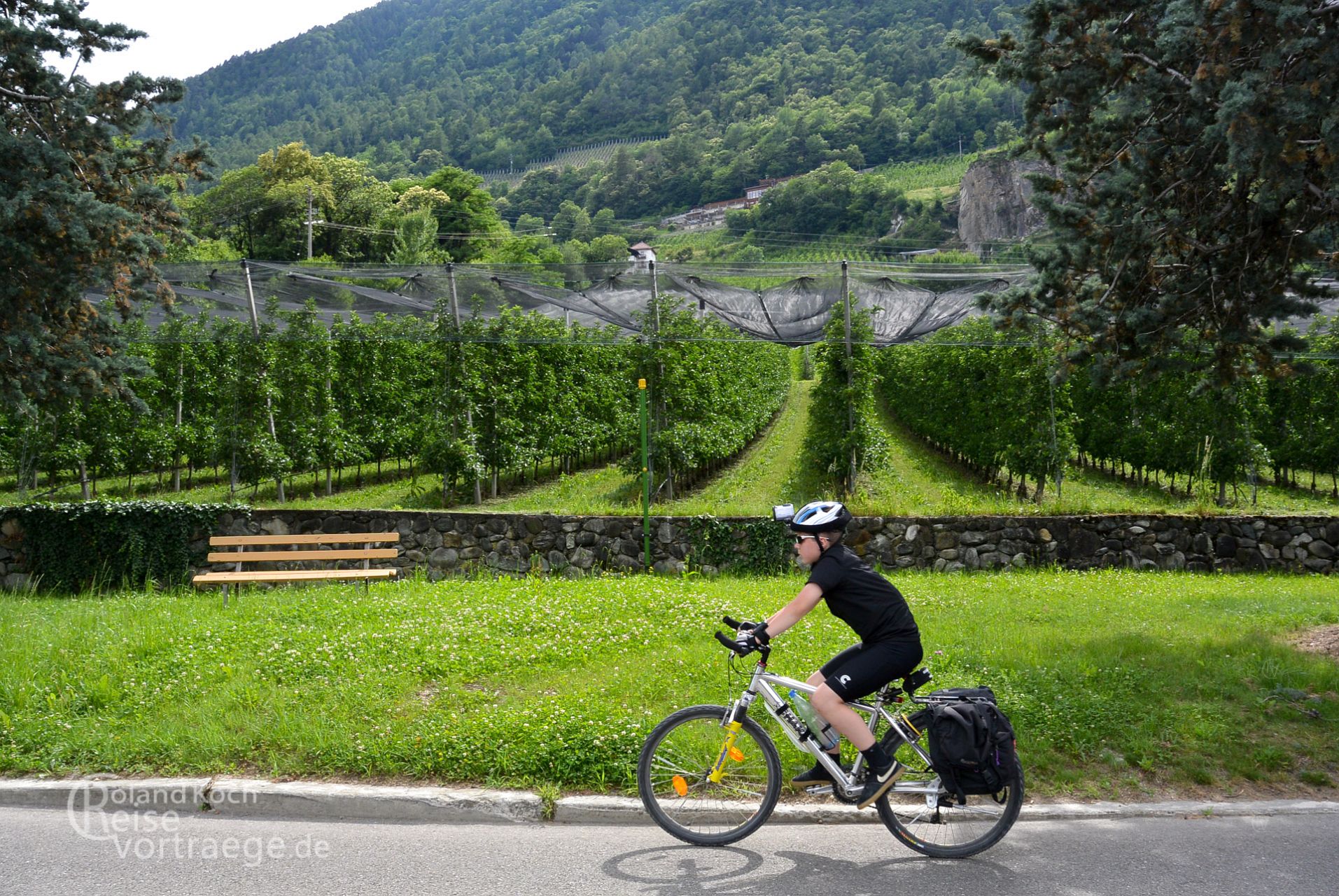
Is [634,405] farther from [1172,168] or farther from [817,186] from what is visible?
[817,186]

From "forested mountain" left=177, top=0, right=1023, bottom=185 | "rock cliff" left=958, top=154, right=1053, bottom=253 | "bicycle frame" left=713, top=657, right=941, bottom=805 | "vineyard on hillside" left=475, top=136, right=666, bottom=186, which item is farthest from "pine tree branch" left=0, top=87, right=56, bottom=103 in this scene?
"vineyard on hillside" left=475, top=136, right=666, bottom=186

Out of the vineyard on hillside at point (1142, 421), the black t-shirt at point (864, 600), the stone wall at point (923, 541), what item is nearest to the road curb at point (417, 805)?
the black t-shirt at point (864, 600)

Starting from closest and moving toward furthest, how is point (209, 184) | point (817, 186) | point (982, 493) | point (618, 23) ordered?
point (209, 184), point (982, 493), point (817, 186), point (618, 23)

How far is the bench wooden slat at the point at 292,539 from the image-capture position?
11703 mm

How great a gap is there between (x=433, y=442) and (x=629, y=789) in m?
12.5

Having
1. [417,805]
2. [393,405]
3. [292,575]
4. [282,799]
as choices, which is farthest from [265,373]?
[417,805]

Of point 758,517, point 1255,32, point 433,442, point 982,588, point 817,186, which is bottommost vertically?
point 982,588

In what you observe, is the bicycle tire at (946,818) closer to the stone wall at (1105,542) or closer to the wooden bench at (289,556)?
the wooden bench at (289,556)

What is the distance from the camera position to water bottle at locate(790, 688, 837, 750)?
5.19m

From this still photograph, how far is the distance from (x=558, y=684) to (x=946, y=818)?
3246 millimetres

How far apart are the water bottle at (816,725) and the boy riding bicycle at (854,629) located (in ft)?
0.21

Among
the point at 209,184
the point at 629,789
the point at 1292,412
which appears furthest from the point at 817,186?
the point at 629,789

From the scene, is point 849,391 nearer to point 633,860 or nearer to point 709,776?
point 709,776

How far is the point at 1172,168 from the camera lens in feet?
29.8
